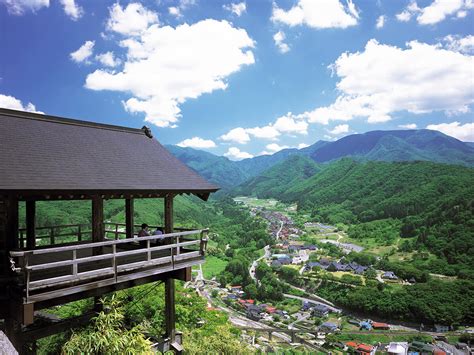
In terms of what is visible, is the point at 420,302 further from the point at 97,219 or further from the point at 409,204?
the point at 97,219

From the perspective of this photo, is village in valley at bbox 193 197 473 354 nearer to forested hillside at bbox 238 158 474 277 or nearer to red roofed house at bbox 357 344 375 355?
red roofed house at bbox 357 344 375 355

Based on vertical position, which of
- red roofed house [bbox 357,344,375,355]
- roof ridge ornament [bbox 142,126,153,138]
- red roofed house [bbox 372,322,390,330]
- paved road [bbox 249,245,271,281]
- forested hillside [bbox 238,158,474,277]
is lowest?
red roofed house [bbox 372,322,390,330]

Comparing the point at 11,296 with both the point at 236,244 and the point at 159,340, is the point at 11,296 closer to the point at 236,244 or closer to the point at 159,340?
the point at 159,340

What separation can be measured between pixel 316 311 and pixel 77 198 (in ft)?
227

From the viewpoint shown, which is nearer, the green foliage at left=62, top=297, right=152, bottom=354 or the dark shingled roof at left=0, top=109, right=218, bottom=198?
the dark shingled roof at left=0, top=109, right=218, bottom=198

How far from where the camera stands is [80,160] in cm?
888

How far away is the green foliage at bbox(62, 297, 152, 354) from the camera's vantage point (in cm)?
870

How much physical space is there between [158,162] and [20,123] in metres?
3.90

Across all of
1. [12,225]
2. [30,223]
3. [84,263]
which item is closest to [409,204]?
[84,263]

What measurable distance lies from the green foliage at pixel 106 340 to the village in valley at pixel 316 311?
1070 inches

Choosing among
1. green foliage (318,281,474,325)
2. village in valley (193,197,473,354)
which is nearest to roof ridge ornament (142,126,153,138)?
village in valley (193,197,473,354)

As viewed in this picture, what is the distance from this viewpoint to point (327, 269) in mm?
90938

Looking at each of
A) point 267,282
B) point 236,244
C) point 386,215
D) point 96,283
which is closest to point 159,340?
point 96,283

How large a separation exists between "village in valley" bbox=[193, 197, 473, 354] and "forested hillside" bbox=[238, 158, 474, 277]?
1475 cm
